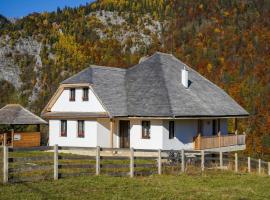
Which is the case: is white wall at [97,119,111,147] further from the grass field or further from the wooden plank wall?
the grass field

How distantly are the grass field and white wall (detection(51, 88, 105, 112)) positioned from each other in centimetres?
1663

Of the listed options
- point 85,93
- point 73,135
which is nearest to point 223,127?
point 85,93

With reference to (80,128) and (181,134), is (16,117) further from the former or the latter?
(181,134)

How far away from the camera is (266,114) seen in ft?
327

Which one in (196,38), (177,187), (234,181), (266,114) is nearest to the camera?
(177,187)

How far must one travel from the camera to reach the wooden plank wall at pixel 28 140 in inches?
1618

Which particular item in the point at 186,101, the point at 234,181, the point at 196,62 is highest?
the point at 196,62

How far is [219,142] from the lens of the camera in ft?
124

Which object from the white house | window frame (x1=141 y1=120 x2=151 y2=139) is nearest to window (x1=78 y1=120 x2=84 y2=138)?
the white house

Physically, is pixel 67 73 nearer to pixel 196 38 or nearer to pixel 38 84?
pixel 38 84

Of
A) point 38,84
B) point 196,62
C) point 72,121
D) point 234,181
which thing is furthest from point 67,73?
point 234,181

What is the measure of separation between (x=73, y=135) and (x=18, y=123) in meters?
5.13

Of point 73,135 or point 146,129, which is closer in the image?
point 146,129

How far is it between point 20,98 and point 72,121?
90705 millimetres
